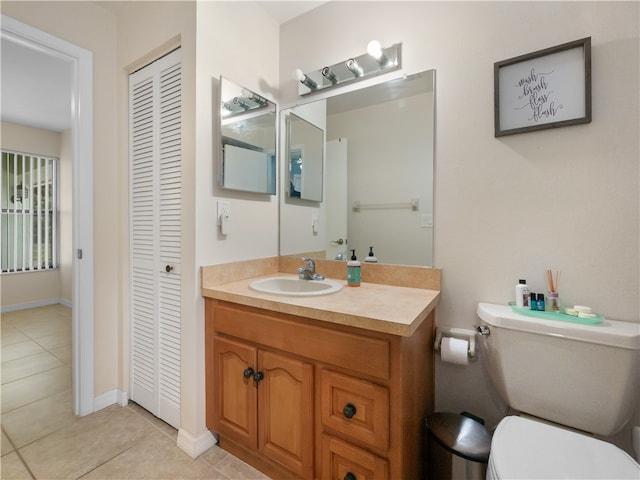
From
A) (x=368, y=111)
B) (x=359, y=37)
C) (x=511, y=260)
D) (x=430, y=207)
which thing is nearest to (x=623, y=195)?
(x=511, y=260)

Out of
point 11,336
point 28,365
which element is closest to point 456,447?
point 28,365

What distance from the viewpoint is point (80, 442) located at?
59.3 inches

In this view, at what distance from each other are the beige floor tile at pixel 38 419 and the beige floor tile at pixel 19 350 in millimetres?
1015

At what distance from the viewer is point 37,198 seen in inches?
166

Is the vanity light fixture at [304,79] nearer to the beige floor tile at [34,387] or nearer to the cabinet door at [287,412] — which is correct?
the cabinet door at [287,412]

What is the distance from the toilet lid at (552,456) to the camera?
30.1 inches

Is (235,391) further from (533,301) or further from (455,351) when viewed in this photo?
(533,301)

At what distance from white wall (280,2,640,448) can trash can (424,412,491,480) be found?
0.74 ft

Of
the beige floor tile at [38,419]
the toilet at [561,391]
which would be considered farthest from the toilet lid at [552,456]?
the beige floor tile at [38,419]

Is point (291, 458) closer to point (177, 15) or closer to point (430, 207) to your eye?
point (430, 207)

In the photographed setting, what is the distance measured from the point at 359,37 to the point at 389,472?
2030 mm

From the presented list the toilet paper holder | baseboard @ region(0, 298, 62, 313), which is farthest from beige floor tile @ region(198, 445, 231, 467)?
baseboard @ region(0, 298, 62, 313)

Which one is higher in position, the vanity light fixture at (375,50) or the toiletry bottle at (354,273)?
the vanity light fixture at (375,50)

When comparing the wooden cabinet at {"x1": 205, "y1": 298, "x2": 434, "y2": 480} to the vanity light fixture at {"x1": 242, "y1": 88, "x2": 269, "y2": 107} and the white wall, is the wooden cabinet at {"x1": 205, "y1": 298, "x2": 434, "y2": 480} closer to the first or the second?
the white wall
